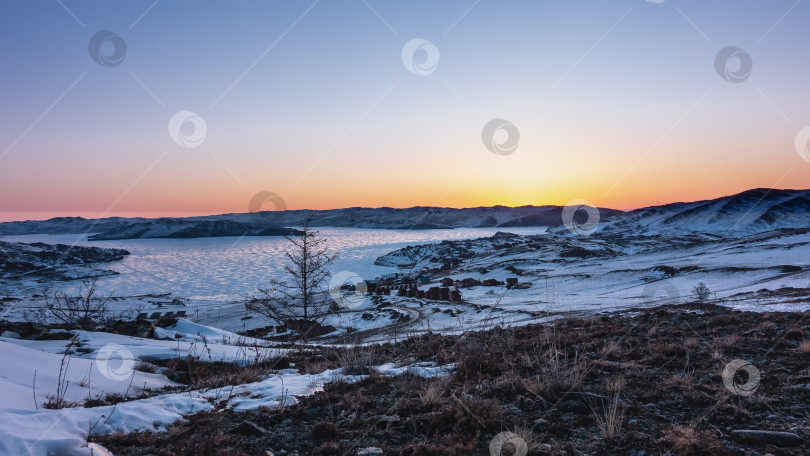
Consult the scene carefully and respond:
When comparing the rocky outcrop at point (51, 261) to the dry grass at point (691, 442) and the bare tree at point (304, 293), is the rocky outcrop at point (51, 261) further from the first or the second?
the dry grass at point (691, 442)

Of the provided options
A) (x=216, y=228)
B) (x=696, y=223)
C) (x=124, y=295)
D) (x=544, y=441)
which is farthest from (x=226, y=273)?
(x=216, y=228)

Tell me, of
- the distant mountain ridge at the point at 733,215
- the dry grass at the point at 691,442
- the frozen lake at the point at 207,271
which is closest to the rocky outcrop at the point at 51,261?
the frozen lake at the point at 207,271

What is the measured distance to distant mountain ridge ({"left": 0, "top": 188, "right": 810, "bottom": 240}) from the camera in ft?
243

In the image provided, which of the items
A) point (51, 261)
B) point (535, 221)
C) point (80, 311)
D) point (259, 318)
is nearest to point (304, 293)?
point (259, 318)

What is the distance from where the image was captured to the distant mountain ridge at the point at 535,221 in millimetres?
74062

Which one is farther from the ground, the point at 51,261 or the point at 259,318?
the point at 51,261

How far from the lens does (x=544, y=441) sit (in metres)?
3.15

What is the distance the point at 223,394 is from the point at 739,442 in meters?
5.00

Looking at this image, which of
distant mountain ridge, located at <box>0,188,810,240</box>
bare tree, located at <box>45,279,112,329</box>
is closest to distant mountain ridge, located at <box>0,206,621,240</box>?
distant mountain ridge, located at <box>0,188,810,240</box>

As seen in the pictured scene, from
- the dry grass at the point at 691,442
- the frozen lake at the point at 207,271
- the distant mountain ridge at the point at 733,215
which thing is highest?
the distant mountain ridge at the point at 733,215

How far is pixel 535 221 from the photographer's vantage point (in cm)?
17325

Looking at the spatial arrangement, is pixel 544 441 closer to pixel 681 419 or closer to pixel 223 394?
pixel 681 419

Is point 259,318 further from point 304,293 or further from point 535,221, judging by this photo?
point 535,221

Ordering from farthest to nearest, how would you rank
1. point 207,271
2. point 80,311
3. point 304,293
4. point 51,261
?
point 51,261
point 207,271
point 80,311
point 304,293
